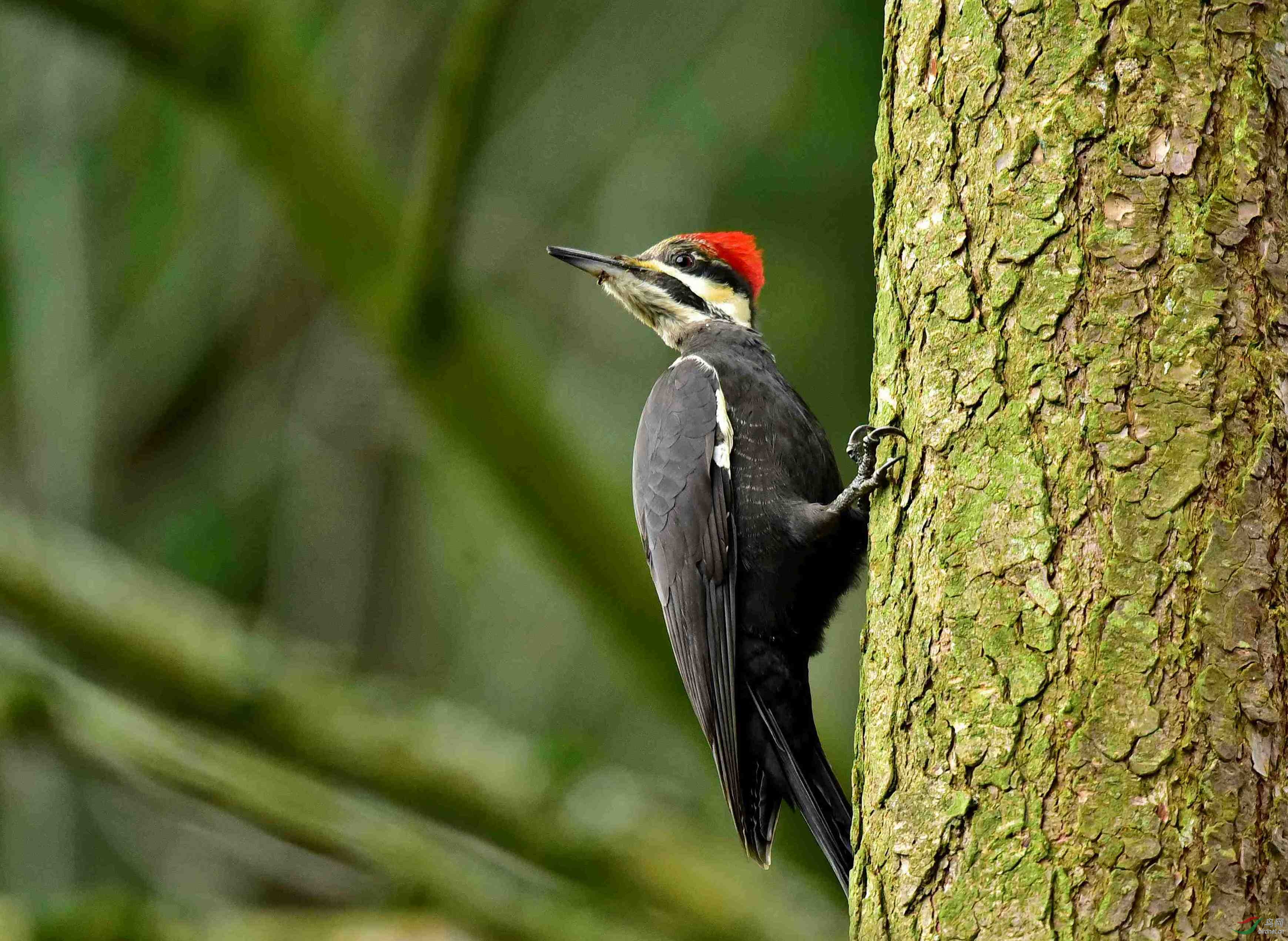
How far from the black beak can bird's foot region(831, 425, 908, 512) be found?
1.28 m

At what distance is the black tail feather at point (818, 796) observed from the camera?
286cm

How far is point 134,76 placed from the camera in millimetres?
5484

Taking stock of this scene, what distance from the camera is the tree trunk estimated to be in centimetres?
170

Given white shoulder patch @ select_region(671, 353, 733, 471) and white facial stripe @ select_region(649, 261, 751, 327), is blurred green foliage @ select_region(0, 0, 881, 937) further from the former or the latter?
white shoulder patch @ select_region(671, 353, 733, 471)

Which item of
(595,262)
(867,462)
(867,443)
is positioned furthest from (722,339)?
(867,443)

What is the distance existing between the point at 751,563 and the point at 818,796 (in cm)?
56

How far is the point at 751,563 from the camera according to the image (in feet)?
10.2

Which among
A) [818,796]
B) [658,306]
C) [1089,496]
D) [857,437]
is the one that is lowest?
[818,796]

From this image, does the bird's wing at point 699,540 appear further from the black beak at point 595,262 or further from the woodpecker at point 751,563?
the black beak at point 595,262

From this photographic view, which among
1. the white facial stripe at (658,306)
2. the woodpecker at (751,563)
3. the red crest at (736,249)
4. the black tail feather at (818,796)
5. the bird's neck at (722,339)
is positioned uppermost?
the red crest at (736,249)

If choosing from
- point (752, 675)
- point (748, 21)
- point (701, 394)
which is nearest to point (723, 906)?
point (752, 675)

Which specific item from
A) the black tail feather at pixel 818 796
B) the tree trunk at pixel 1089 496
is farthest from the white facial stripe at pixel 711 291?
the tree trunk at pixel 1089 496

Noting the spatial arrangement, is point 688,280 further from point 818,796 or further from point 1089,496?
point 1089,496

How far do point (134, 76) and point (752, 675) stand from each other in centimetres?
402
